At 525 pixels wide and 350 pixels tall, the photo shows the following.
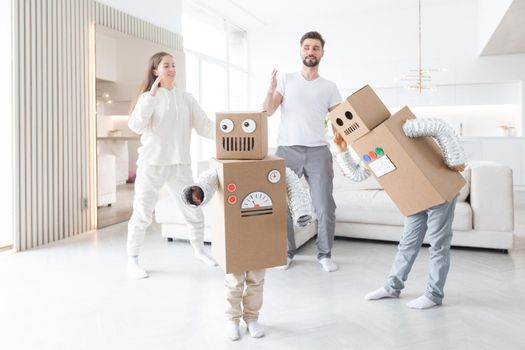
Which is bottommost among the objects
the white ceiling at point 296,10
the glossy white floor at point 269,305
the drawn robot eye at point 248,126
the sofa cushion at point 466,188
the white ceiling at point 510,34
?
the glossy white floor at point 269,305

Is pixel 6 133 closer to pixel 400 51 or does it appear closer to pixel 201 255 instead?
pixel 201 255

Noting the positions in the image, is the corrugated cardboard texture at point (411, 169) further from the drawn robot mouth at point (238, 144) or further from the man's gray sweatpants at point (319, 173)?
the man's gray sweatpants at point (319, 173)

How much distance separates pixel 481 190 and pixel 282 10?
550 cm

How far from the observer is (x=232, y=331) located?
1.87 metres

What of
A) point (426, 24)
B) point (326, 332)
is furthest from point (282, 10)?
point (326, 332)

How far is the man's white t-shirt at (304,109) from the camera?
2871 millimetres

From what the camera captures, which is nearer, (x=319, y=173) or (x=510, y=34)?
(x=319, y=173)

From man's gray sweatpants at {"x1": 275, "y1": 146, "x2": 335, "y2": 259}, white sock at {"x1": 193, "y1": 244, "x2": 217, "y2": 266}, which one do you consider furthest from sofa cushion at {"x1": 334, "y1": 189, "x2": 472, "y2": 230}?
white sock at {"x1": 193, "y1": 244, "x2": 217, "y2": 266}

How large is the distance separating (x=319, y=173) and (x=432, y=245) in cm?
91

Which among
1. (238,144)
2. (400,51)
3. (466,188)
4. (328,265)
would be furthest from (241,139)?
(400,51)

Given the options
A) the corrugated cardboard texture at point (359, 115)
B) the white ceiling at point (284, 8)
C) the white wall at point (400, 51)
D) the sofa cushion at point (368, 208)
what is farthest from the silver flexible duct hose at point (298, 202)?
the white wall at point (400, 51)

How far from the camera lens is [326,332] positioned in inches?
76.3

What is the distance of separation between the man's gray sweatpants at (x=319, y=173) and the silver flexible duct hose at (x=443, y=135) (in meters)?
0.91

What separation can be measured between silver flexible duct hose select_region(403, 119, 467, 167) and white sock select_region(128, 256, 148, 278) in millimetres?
1808
